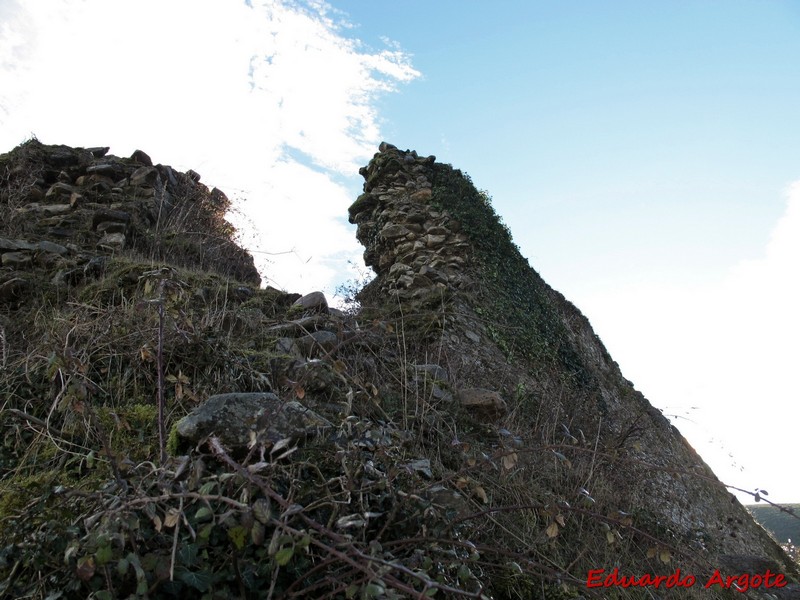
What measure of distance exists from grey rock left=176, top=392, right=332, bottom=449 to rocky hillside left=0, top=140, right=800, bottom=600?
1 centimetres

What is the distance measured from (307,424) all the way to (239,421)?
31cm

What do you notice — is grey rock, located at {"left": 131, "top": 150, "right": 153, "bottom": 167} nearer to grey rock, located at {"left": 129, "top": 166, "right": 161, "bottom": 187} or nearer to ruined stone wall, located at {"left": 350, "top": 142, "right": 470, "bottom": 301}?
grey rock, located at {"left": 129, "top": 166, "right": 161, "bottom": 187}

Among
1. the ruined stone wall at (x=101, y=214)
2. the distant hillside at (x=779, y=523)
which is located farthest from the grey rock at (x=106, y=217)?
Answer: the distant hillside at (x=779, y=523)

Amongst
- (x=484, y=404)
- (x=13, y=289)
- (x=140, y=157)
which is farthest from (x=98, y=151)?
(x=484, y=404)

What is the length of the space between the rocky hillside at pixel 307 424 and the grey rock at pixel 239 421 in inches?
0.4

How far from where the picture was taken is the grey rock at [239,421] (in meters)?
2.38

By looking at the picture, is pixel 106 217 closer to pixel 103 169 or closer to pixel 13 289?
pixel 103 169

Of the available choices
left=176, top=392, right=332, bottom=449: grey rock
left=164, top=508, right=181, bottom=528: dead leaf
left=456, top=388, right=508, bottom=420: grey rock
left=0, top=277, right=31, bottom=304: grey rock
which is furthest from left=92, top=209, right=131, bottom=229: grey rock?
left=164, top=508, right=181, bottom=528: dead leaf

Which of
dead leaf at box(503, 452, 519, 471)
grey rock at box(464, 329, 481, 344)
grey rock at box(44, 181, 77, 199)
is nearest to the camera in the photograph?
dead leaf at box(503, 452, 519, 471)

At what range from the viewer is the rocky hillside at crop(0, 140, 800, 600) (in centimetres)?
180

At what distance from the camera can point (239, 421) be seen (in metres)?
2.42

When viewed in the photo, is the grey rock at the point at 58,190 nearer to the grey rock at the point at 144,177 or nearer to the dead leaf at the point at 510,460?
the grey rock at the point at 144,177

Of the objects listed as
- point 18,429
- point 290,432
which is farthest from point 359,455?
point 18,429

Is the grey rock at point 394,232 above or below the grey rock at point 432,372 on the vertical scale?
above
